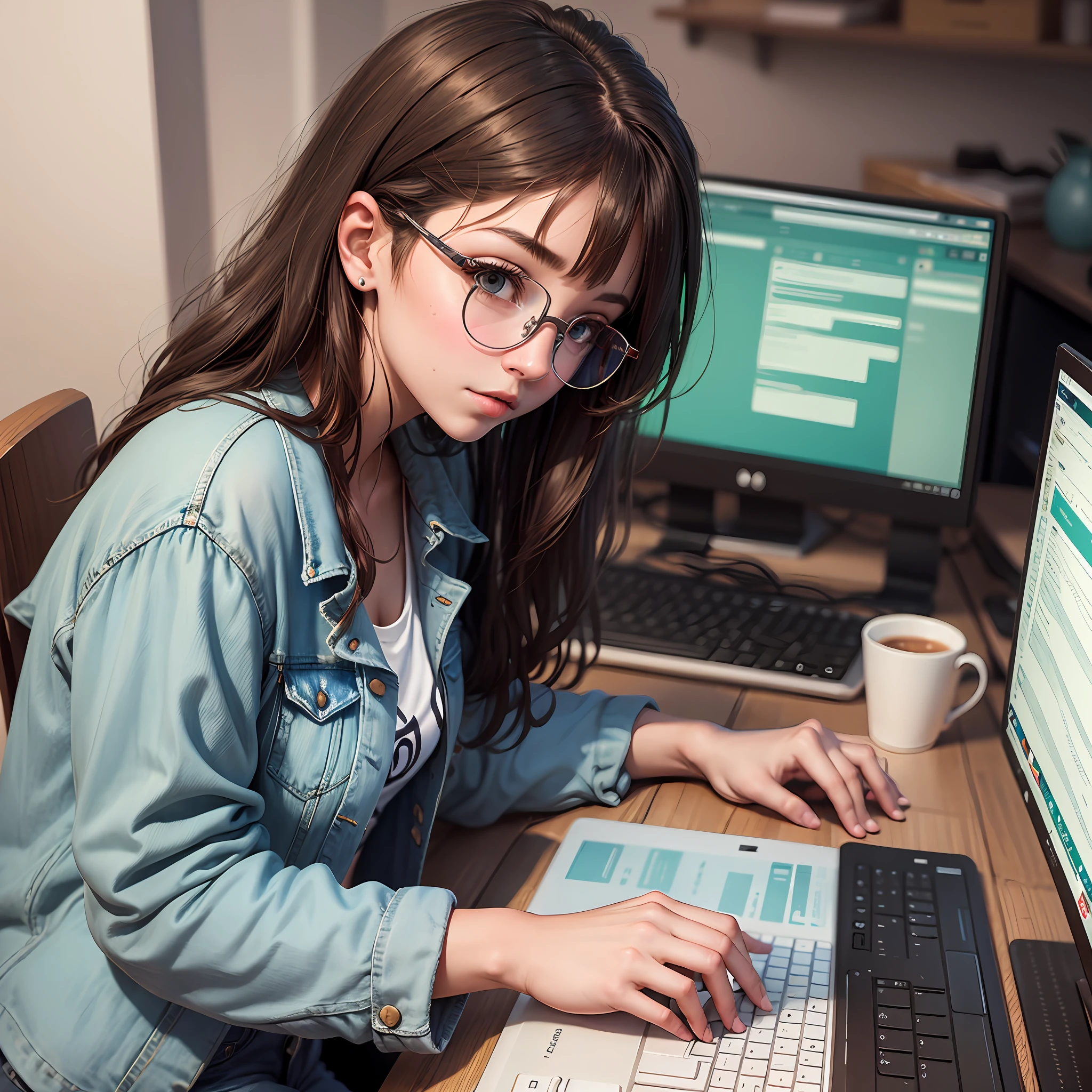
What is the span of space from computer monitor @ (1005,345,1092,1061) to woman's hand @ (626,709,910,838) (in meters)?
0.13

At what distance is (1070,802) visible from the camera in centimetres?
74

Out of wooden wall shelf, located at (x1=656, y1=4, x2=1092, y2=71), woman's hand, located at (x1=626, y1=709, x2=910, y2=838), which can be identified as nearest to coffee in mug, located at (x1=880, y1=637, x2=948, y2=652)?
woman's hand, located at (x1=626, y1=709, x2=910, y2=838)

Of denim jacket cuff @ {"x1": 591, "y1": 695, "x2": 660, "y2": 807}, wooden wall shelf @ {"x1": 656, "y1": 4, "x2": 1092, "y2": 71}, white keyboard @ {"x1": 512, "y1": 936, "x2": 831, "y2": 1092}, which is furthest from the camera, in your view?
wooden wall shelf @ {"x1": 656, "y1": 4, "x2": 1092, "y2": 71}

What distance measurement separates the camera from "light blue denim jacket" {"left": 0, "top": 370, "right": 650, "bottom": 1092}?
684 millimetres

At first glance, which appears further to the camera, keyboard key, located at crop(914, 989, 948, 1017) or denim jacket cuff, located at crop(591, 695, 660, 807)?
denim jacket cuff, located at crop(591, 695, 660, 807)

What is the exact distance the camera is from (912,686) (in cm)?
106

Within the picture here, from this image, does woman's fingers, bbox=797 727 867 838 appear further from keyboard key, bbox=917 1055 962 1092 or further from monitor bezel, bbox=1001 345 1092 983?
keyboard key, bbox=917 1055 962 1092

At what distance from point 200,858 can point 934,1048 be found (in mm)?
479

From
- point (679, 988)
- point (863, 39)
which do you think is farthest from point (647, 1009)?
point (863, 39)

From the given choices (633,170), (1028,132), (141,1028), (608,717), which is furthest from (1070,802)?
(1028,132)

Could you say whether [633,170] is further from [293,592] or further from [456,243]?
[293,592]

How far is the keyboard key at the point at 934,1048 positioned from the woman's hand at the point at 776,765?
25 centimetres

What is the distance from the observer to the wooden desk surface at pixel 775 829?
0.74m

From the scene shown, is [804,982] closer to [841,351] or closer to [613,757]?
[613,757]
